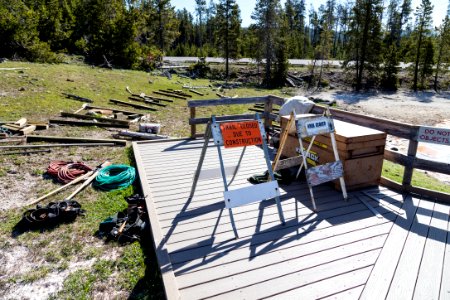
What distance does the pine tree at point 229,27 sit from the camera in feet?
117

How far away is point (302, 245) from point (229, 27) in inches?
1399

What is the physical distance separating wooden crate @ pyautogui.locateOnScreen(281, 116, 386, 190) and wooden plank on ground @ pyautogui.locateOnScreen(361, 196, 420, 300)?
0.79m

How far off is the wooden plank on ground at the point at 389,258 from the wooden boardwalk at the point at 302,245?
11 millimetres

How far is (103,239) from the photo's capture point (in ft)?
14.7

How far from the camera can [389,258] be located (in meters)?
3.69

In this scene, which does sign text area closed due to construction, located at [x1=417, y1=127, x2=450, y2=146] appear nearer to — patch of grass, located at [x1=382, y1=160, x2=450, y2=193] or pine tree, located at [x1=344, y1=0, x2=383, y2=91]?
patch of grass, located at [x1=382, y1=160, x2=450, y2=193]

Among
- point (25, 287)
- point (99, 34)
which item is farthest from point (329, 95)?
point (25, 287)

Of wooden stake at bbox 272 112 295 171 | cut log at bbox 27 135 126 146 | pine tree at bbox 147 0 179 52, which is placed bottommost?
cut log at bbox 27 135 126 146

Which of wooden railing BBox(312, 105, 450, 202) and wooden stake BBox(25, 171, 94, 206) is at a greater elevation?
wooden railing BBox(312, 105, 450, 202)

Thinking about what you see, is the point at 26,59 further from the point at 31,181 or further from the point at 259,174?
the point at 259,174

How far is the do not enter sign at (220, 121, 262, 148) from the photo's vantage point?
4.46m

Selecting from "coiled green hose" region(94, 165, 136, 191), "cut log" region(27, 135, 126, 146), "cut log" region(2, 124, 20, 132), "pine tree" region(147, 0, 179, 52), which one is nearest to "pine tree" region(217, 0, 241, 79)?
"pine tree" region(147, 0, 179, 52)

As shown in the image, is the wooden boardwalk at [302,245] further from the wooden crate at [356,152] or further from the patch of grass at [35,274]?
the patch of grass at [35,274]

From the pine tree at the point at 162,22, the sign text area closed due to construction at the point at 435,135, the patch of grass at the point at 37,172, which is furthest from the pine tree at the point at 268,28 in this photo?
the sign text area closed due to construction at the point at 435,135
